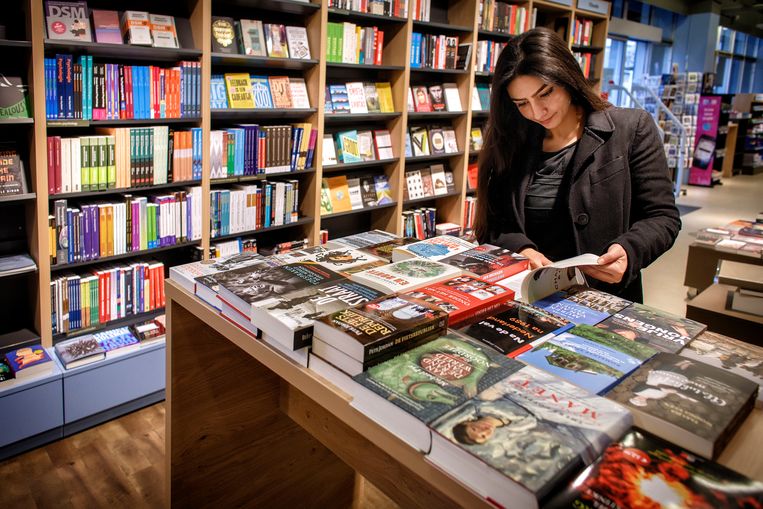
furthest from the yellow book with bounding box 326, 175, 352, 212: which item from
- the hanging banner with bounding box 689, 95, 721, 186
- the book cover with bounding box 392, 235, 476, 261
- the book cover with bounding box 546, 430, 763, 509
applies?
the hanging banner with bounding box 689, 95, 721, 186

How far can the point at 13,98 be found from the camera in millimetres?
2572

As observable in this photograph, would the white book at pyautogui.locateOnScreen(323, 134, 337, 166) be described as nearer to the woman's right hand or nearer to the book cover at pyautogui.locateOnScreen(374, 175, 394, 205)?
the book cover at pyautogui.locateOnScreen(374, 175, 394, 205)

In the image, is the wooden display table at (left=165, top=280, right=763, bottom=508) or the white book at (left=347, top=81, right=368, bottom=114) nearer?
the wooden display table at (left=165, top=280, right=763, bottom=508)

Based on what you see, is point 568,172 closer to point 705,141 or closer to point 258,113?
point 258,113

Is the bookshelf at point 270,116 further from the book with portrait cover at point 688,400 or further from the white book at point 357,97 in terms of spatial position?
the book with portrait cover at point 688,400

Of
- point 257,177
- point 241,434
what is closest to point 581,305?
point 241,434

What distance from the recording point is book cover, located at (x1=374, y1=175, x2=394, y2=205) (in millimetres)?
4367

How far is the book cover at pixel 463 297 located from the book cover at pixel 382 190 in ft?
9.63

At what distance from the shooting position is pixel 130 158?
2973 mm

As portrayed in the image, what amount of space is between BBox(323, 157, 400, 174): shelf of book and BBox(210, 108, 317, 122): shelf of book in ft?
1.28

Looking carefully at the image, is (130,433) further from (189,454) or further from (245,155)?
(245,155)

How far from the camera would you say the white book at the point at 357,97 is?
401cm

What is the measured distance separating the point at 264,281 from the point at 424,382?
564mm

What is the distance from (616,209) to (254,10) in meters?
2.69
